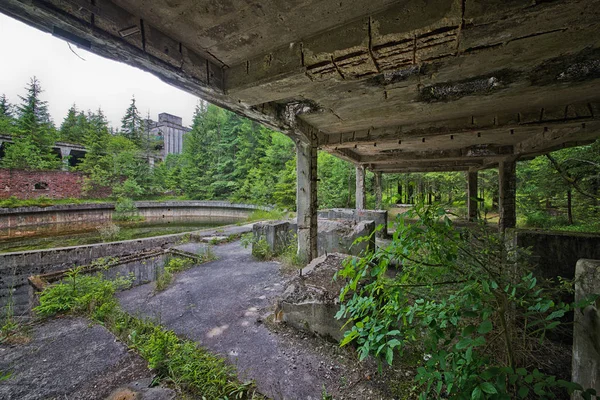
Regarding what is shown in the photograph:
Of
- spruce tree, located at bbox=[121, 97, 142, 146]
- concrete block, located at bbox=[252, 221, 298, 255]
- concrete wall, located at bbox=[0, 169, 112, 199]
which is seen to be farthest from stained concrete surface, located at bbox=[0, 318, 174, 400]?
spruce tree, located at bbox=[121, 97, 142, 146]

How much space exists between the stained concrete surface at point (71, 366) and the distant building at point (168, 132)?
33.5 metres

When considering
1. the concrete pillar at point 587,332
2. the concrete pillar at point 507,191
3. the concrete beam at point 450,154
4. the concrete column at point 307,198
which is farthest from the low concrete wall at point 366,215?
the concrete pillar at point 587,332

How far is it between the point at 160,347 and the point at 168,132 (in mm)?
36053

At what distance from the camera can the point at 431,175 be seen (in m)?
16.9

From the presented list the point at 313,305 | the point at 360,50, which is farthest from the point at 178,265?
the point at 360,50

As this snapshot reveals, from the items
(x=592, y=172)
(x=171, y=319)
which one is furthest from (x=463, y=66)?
(x=592, y=172)

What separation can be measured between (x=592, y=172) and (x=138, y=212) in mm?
23977

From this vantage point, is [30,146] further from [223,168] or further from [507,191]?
[507,191]

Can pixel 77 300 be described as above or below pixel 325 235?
below

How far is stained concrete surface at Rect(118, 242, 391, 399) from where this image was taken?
2225 mm

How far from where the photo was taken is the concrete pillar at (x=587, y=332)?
46.4 inches

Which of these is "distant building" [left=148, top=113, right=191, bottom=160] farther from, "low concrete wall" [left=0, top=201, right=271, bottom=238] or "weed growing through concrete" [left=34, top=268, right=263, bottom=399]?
"weed growing through concrete" [left=34, top=268, right=263, bottom=399]

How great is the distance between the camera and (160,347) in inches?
91.8

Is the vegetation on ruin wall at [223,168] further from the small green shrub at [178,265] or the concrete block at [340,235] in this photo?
the small green shrub at [178,265]
